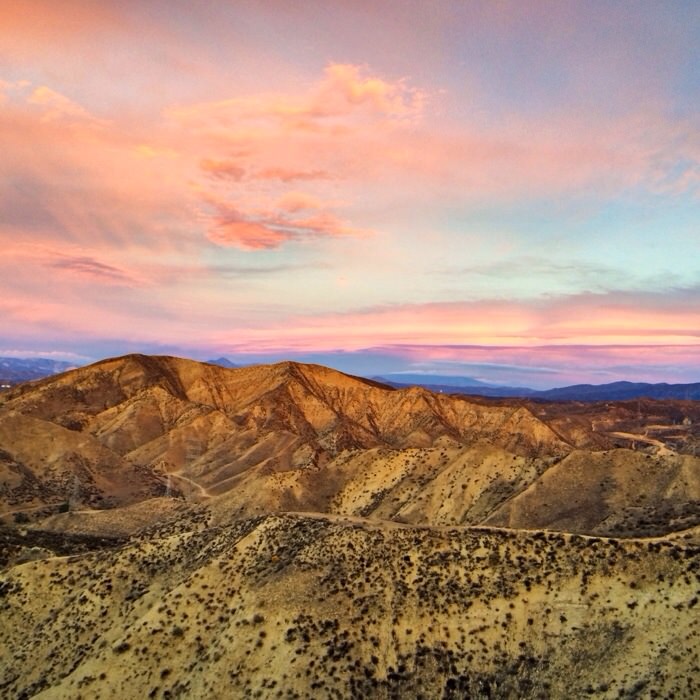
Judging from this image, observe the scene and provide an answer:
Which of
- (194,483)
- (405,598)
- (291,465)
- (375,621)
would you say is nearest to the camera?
(375,621)

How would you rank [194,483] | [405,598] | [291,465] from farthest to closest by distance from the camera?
[291,465], [194,483], [405,598]

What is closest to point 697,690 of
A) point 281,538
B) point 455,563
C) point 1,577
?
point 455,563

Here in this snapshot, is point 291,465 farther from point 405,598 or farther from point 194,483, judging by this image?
point 405,598

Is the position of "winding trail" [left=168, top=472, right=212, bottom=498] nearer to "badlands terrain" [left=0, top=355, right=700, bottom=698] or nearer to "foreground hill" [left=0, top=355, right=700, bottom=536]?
"foreground hill" [left=0, top=355, right=700, bottom=536]

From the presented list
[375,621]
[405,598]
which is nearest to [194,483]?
[405,598]

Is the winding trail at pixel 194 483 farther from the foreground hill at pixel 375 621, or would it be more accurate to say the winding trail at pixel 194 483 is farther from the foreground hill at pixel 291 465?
the foreground hill at pixel 375 621

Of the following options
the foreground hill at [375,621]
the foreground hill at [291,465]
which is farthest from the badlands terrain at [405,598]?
the foreground hill at [291,465]

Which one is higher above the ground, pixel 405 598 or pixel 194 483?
pixel 405 598
